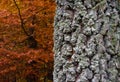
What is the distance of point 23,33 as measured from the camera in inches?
254

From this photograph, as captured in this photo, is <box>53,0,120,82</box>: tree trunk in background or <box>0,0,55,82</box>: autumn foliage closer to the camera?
<box>53,0,120,82</box>: tree trunk in background

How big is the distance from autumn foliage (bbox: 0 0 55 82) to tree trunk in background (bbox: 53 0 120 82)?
3876 millimetres

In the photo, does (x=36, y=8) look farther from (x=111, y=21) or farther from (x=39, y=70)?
(x=111, y=21)

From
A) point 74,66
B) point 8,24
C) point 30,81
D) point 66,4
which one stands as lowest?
point 30,81

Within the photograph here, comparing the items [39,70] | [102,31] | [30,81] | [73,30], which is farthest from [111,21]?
[30,81]

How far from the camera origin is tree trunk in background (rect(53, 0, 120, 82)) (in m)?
1.49

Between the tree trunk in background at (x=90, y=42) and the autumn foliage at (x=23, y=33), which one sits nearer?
the tree trunk in background at (x=90, y=42)

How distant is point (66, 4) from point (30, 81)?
19.3 ft

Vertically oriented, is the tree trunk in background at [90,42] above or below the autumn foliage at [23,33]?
above

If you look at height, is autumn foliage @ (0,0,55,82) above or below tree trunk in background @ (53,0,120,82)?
below

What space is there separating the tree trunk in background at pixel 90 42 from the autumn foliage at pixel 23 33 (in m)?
3.88

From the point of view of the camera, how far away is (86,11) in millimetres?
1533

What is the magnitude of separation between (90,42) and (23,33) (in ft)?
16.6

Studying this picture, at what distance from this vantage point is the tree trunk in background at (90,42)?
1.49 m
